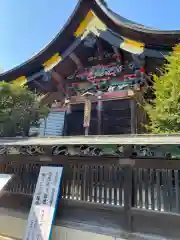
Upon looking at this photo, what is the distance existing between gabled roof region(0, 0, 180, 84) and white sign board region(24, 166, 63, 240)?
4646 mm

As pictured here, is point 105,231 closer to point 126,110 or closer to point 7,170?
point 7,170

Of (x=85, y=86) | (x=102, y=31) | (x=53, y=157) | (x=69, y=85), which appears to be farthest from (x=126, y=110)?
(x=53, y=157)

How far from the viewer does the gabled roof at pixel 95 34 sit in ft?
22.0

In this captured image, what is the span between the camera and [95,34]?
788 centimetres

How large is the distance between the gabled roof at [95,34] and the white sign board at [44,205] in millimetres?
4646

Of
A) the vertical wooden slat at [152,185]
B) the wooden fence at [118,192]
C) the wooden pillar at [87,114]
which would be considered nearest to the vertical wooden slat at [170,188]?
Answer: the wooden fence at [118,192]

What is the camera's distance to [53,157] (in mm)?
4672

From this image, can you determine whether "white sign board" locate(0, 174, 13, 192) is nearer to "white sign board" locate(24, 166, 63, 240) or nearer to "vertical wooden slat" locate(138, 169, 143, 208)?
"white sign board" locate(24, 166, 63, 240)

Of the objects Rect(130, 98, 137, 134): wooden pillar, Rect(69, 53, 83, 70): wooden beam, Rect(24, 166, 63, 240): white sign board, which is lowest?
Rect(24, 166, 63, 240): white sign board

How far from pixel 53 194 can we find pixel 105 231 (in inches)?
44.4

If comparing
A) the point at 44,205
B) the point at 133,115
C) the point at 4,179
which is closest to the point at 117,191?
the point at 44,205

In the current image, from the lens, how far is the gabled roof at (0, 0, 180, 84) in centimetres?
669

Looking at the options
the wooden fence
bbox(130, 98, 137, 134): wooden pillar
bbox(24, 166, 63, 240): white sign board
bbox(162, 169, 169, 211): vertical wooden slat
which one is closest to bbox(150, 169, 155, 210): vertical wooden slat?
the wooden fence

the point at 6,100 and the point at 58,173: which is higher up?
the point at 6,100
